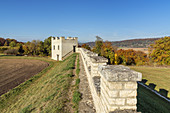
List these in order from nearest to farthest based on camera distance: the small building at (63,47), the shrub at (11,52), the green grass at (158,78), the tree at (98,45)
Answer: the green grass at (158,78), the small building at (63,47), the tree at (98,45), the shrub at (11,52)

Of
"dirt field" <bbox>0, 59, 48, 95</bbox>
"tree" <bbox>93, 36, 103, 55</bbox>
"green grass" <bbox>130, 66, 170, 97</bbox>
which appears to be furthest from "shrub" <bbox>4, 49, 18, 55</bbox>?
"green grass" <bbox>130, 66, 170, 97</bbox>

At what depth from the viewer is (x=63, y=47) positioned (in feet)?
94.4

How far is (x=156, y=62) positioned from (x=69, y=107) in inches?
1377

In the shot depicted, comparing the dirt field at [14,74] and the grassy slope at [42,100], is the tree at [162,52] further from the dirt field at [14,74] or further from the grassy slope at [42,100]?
the dirt field at [14,74]

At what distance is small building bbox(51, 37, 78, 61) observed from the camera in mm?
28688

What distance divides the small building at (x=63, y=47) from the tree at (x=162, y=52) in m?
24.7

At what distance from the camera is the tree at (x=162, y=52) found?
2933cm

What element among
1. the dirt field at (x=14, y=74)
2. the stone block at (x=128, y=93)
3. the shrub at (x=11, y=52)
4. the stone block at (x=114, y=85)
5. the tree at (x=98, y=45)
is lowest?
the dirt field at (x=14, y=74)

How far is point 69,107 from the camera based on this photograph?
4.63m

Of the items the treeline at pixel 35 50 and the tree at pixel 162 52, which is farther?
the treeline at pixel 35 50

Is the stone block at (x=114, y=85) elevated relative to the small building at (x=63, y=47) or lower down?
lower down

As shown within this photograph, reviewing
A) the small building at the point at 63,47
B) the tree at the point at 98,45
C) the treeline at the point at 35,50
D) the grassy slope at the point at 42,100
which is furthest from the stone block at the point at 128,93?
the treeline at the point at 35,50

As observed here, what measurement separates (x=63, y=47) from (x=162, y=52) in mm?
29010

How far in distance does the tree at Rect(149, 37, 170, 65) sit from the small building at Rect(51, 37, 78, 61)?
24736 millimetres
